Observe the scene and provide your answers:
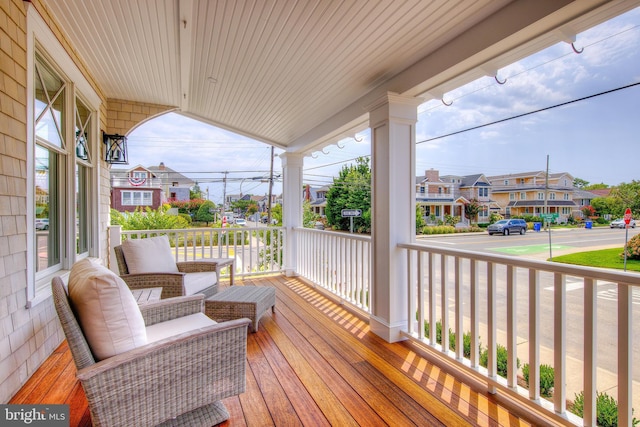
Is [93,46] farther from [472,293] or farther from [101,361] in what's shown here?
[472,293]

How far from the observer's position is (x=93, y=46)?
10.00ft

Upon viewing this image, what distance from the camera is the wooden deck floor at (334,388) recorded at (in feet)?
6.05

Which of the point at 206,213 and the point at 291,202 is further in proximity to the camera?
the point at 206,213

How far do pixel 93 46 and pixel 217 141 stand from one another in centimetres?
1526

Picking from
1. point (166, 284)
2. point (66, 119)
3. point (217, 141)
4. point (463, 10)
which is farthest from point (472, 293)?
point (217, 141)

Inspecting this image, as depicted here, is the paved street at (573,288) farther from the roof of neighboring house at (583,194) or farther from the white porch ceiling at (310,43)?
the white porch ceiling at (310,43)

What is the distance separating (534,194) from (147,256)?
3.58 meters

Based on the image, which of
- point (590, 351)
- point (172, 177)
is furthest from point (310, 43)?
point (172, 177)

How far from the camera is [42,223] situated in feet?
8.60

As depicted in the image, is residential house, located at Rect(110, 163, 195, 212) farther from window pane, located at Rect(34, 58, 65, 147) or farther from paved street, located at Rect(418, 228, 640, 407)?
paved street, located at Rect(418, 228, 640, 407)

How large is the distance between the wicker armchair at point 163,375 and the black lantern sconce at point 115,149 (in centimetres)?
337

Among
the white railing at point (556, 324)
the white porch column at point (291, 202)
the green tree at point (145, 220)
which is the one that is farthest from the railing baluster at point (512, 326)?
the green tree at point (145, 220)

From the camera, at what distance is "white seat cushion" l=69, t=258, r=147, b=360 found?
1400 millimetres

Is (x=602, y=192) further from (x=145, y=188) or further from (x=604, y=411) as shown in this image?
(x=145, y=188)
